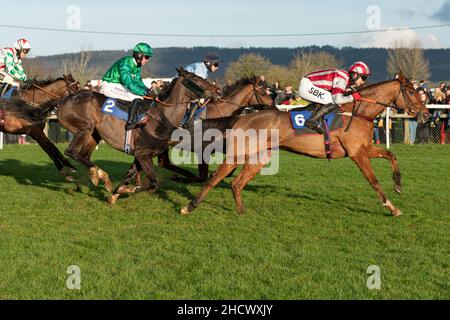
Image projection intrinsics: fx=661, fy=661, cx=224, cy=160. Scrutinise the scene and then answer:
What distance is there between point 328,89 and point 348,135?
0.69 m

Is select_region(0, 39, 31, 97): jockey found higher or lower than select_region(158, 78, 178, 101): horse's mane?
higher

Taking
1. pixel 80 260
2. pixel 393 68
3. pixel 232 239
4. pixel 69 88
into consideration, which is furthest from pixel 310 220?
pixel 393 68

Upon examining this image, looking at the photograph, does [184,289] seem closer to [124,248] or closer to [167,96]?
[124,248]

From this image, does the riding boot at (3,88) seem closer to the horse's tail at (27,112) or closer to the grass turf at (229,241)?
the horse's tail at (27,112)

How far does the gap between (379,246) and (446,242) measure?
714mm

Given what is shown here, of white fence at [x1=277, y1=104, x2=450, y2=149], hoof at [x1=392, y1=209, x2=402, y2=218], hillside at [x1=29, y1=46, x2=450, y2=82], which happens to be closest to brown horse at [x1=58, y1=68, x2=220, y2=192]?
hoof at [x1=392, y1=209, x2=402, y2=218]

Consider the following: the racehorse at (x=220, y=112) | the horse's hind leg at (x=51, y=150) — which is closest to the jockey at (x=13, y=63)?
the horse's hind leg at (x=51, y=150)

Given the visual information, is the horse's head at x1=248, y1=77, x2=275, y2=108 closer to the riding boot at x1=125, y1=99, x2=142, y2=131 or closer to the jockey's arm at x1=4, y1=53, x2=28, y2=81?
the riding boot at x1=125, y1=99, x2=142, y2=131

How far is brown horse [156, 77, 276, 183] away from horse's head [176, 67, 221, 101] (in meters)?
0.94

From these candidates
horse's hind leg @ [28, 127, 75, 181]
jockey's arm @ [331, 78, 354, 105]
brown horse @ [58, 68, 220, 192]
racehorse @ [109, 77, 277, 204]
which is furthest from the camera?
horse's hind leg @ [28, 127, 75, 181]

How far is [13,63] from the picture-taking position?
10.8 meters

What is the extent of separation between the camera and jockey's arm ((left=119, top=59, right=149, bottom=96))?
8.68 metres

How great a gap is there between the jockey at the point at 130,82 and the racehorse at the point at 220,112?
710 millimetres

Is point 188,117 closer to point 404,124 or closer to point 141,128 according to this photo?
point 141,128
